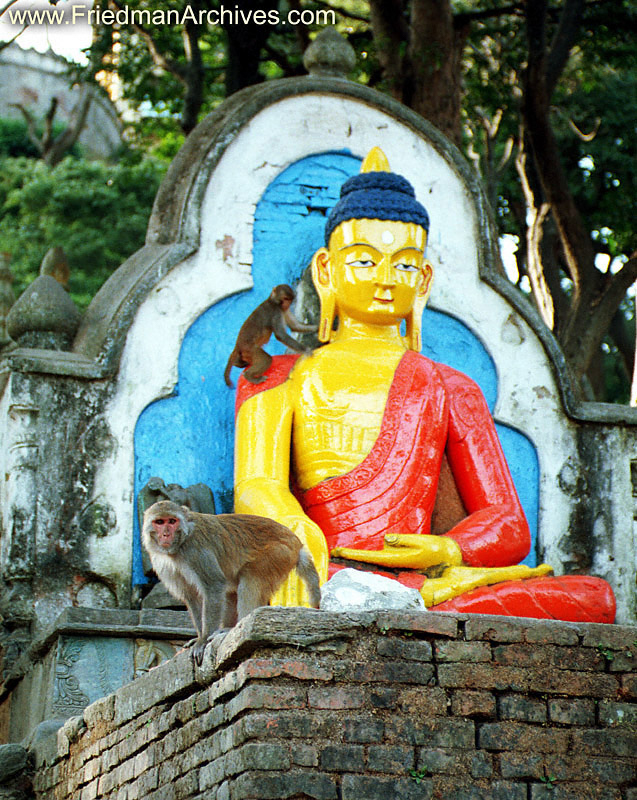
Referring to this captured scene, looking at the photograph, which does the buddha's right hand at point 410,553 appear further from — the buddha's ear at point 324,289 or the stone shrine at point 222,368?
the buddha's ear at point 324,289

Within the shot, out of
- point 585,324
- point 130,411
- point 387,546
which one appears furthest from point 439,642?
point 585,324

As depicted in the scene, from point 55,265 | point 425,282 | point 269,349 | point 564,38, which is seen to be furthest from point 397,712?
point 564,38

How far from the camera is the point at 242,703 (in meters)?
5.87

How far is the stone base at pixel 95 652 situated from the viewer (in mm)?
8359

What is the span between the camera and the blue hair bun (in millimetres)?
9453

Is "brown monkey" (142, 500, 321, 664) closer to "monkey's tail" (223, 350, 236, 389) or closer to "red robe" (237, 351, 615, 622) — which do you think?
"red robe" (237, 351, 615, 622)

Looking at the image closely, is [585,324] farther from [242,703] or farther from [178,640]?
[242,703]

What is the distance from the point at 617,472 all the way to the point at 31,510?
13.2ft

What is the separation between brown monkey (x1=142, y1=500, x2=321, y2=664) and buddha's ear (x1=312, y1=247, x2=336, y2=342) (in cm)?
269

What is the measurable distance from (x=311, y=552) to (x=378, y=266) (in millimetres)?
2087

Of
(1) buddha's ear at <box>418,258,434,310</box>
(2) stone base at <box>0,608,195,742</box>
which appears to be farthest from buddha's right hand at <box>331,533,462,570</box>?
(1) buddha's ear at <box>418,258,434,310</box>

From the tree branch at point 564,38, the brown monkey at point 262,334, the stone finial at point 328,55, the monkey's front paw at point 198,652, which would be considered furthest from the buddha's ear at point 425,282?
the tree branch at point 564,38

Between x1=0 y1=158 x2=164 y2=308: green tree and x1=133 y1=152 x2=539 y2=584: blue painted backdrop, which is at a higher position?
x1=0 y1=158 x2=164 y2=308: green tree

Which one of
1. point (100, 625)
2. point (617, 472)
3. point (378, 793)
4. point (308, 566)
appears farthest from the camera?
point (617, 472)
